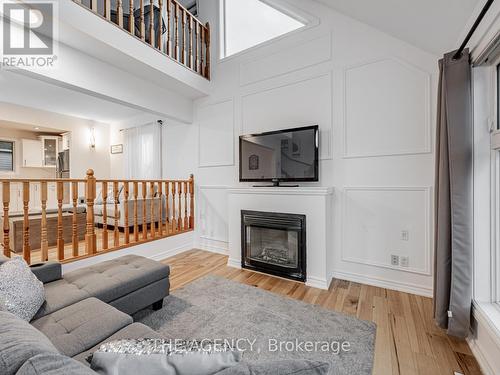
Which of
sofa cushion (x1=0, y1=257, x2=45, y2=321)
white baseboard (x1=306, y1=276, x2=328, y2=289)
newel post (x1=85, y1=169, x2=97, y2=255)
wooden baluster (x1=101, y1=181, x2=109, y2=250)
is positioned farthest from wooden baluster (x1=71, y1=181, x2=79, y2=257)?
white baseboard (x1=306, y1=276, x2=328, y2=289)

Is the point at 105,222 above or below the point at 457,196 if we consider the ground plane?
below

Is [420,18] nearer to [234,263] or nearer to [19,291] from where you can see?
[234,263]

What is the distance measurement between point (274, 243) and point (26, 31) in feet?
10.7

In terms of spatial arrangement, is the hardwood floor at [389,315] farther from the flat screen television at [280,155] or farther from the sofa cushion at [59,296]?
the flat screen television at [280,155]

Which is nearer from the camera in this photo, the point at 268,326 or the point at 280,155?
the point at 268,326

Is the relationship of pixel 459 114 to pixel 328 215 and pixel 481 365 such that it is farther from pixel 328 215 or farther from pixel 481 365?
pixel 481 365

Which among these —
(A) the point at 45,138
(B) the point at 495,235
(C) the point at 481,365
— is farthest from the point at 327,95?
(A) the point at 45,138

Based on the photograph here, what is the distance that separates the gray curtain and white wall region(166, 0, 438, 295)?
0.63 meters

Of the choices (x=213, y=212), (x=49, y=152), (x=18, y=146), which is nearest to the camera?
(x=213, y=212)

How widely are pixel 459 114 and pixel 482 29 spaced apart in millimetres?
514

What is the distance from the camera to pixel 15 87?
3750mm

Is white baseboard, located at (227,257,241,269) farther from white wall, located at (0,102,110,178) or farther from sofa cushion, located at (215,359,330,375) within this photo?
white wall, located at (0,102,110,178)

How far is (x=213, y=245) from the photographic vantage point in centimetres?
383

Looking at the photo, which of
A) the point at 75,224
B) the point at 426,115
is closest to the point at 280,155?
the point at 426,115
